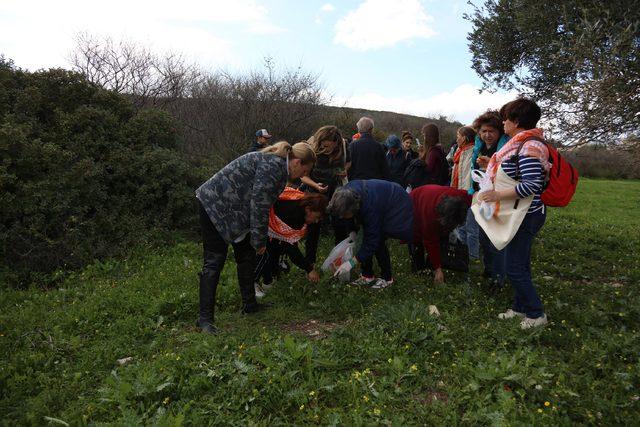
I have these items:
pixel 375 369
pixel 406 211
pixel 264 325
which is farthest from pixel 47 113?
pixel 375 369

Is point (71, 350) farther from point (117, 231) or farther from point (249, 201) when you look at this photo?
point (117, 231)

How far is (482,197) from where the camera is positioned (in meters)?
3.79

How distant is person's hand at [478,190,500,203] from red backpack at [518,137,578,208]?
38cm

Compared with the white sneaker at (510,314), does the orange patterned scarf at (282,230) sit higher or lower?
higher

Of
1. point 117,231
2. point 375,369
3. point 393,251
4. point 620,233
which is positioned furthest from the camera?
point 620,233

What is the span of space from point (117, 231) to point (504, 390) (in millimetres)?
6373

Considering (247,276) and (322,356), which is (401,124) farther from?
(322,356)

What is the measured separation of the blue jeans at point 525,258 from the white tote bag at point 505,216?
0.12m

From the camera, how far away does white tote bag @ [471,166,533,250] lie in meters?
3.59

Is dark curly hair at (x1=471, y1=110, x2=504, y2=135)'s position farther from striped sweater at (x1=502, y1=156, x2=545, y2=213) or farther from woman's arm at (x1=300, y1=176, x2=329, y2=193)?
woman's arm at (x1=300, y1=176, x2=329, y2=193)

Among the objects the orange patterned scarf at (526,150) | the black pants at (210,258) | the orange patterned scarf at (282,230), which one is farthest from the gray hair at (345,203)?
the orange patterned scarf at (526,150)

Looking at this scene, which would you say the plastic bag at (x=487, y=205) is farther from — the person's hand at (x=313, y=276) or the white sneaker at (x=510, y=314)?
the person's hand at (x=313, y=276)

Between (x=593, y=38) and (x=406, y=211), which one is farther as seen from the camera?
(x=593, y=38)

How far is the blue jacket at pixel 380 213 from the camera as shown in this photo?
4430mm
